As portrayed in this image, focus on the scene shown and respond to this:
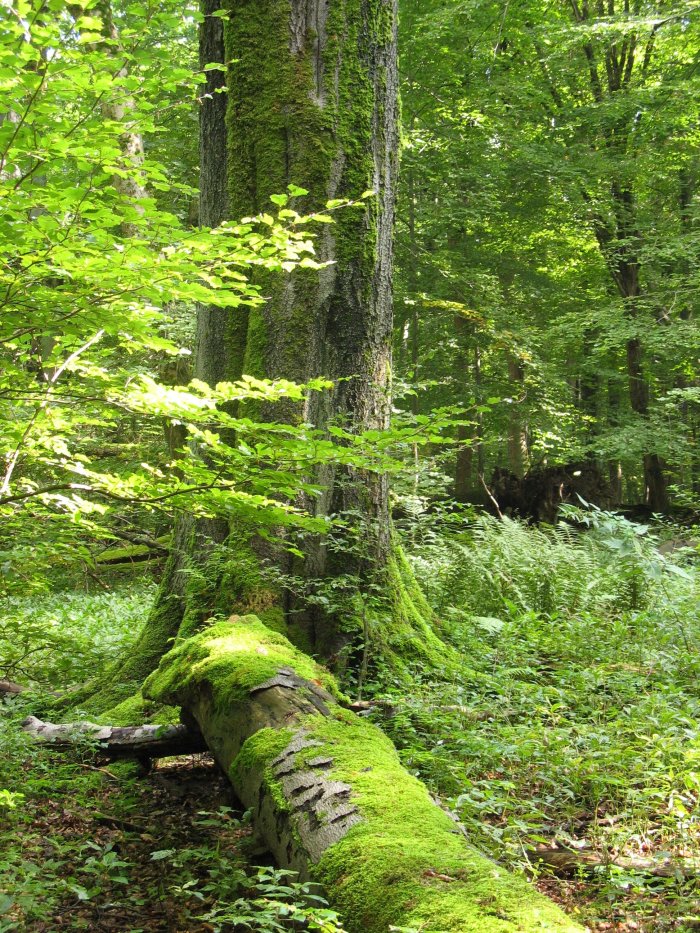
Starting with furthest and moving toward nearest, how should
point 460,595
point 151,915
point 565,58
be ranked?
point 565,58 < point 460,595 < point 151,915

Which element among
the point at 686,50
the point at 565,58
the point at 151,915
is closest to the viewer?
the point at 151,915

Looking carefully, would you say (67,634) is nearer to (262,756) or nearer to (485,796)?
(262,756)

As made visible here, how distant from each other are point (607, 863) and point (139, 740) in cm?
252

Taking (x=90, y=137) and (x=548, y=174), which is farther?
(x=548, y=174)

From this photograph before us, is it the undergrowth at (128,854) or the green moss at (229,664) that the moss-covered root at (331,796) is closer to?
the green moss at (229,664)

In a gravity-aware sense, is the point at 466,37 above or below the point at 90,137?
above

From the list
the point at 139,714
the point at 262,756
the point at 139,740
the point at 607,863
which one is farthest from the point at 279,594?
the point at 607,863

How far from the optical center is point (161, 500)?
11.5 feet

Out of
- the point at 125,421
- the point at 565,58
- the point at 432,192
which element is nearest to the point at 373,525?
the point at 125,421

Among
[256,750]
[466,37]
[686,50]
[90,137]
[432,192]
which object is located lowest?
[256,750]

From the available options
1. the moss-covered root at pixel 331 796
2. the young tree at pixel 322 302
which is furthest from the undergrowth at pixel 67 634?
the moss-covered root at pixel 331 796

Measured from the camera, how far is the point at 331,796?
2678 mm

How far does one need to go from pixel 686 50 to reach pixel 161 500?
19.1 metres

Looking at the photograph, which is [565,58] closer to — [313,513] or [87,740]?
[313,513]
